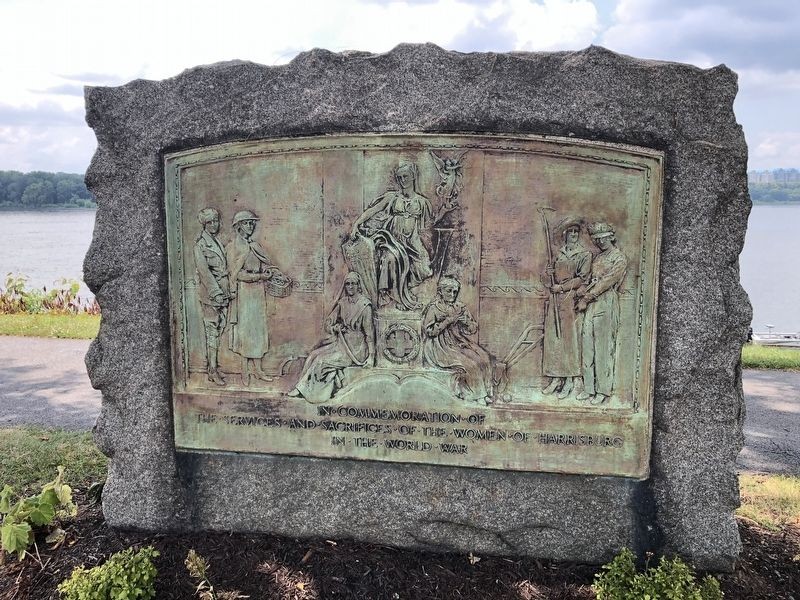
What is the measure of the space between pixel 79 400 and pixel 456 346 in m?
5.43

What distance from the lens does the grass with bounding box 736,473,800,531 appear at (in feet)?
13.7

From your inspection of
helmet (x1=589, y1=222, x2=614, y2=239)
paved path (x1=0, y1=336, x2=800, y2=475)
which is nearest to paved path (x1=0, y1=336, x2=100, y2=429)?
paved path (x1=0, y1=336, x2=800, y2=475)

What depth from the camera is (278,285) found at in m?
3.53

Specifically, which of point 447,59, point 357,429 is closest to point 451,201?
point 447,59

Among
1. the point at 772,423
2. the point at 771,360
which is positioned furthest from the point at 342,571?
the point at 771,360

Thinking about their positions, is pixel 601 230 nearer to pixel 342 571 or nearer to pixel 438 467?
pixel 438 467

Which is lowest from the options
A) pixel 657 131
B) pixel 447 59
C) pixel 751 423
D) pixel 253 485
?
pixel 751 423

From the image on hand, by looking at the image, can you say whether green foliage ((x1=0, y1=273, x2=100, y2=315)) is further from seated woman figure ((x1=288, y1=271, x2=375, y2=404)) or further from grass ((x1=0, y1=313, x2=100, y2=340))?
seated woman figure ((x1=288, y1=271, x2=375, y2=404))

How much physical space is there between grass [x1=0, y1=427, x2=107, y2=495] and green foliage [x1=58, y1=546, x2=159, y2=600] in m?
1.59

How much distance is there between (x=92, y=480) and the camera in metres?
4.77

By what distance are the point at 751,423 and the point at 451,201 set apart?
4.98 m

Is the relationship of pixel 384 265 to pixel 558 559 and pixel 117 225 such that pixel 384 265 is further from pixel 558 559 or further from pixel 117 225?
pixel 558 559

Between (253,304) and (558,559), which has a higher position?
(253,304)

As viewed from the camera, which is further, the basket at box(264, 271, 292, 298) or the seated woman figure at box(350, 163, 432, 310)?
the basket at box(264, 271, 292, 298)
